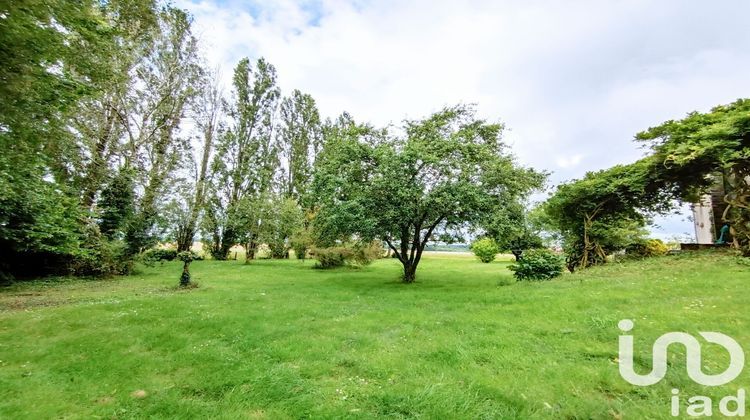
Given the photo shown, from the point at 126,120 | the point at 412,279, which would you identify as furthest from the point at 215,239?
the point at 412,279

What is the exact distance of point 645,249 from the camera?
522 inches

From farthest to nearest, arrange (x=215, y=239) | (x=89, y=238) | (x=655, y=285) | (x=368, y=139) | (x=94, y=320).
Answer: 1. (x=215, y=239)
2. (x=89, y=238)
3. (x=368, y=139)
4. (x=655, y=285)
5. (x=94, y=320)

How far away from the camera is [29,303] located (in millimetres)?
8750

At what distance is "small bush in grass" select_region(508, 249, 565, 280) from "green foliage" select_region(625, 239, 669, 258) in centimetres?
397

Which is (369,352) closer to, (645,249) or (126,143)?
(645,249)

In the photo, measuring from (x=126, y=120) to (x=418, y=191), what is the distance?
17.7m

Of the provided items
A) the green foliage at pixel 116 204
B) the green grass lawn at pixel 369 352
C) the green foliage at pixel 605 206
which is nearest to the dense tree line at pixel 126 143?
the green foliage at pixel 116 204

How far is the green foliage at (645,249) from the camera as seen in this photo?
12945 millimetres

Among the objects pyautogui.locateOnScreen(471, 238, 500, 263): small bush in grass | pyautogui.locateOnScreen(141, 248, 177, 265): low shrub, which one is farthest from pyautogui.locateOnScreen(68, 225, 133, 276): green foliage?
pyautogui.locateOnScreen(471, 238, 500, 263): small bush in grass

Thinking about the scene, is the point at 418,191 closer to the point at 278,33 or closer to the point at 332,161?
the point at 332,161

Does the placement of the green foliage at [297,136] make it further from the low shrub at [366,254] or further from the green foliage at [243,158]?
the low shrub at [366,254]

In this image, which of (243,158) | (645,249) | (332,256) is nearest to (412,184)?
(645,249)

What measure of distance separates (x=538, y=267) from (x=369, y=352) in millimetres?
8999

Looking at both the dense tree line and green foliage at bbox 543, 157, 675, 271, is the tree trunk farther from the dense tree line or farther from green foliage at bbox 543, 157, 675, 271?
green foliage at bbox 543, 157, 675, 271
